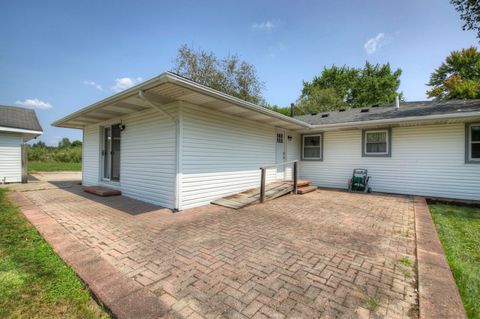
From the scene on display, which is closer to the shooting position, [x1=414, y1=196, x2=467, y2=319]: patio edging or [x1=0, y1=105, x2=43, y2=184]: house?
[x1=414, y1=196, x2=467, y2=319]: patio edging

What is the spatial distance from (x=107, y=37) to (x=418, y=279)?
11237mm

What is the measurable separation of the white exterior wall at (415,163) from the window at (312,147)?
0.31 metres

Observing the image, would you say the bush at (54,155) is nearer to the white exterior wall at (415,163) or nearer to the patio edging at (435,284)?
the white exterior wall at (415,163)

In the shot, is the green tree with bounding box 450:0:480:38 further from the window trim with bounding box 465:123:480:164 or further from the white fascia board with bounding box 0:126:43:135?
the white fascia board with bounding box 0:126:43:135

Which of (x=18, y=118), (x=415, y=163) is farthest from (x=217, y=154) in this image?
(x=18, y=118)

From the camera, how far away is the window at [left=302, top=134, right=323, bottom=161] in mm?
9519

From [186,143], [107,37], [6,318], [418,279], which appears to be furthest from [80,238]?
[107,37]

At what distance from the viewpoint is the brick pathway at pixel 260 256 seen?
181 centimetres

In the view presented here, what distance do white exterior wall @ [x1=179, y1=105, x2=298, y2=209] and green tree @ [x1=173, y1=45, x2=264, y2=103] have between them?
13.9 m

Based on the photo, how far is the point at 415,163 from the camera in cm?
745

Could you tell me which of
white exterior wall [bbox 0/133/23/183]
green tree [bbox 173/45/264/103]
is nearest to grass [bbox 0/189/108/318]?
white exterior wall [bbox 0/133/23/183]

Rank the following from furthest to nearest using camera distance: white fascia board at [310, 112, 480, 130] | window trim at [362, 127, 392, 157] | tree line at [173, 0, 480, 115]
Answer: tree line at [173, 0, 480, 115]
window trim at [362, 127, 392, 157]
white fascia board at [310, 112, 480, 130]

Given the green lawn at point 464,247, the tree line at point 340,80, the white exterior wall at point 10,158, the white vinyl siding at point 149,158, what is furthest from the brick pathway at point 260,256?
the tree line at point 340,80

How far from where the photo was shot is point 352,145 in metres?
8.69
